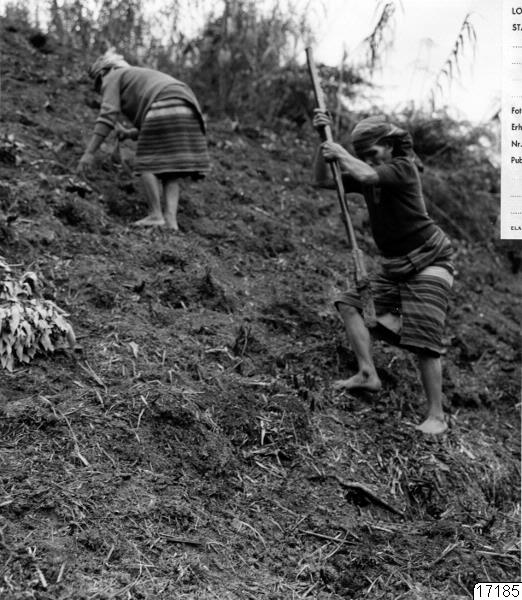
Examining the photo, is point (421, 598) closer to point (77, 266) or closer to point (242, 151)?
point (77, 266)

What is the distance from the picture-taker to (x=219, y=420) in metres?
3.96

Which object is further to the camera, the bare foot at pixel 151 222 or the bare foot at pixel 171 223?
the bare foot at pixel 171 223

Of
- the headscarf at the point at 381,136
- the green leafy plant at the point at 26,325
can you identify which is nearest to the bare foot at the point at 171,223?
the headscarf at the point at 381,136

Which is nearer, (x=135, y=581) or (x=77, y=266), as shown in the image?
(x=135, y=581)

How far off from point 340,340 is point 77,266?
1.66 metres

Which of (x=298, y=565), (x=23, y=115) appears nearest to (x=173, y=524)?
(x=298, y=565)

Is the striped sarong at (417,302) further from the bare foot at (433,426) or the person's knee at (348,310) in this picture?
the bare foot at (433,426)

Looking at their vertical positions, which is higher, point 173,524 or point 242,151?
point 242,151

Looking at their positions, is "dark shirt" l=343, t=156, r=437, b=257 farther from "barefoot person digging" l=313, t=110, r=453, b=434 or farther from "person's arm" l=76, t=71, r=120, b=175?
"person's arm" l=76, t=71, r=120, b=175

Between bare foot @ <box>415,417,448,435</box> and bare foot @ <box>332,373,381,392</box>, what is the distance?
1.07 feet

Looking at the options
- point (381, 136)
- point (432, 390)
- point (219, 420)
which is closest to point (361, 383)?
point (432, 390)

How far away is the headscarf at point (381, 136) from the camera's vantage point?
15.4 feet

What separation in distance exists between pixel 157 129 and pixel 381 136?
6.04 ft

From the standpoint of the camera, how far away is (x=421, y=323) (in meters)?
4.59
